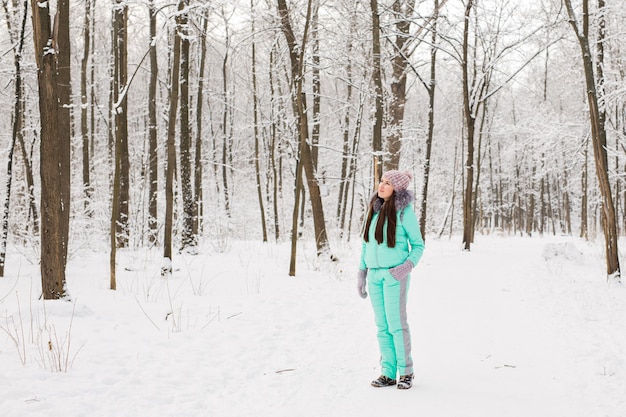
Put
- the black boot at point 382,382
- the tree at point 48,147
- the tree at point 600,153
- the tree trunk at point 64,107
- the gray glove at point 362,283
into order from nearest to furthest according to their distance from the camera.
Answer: the black boot at point 382,382 → the gray glove at point 362,283 → the tree at point 48,147 → the tree trunk at point 64,107 → the tree at point 600,153

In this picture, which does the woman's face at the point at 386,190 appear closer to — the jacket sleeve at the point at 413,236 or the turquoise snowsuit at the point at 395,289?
the turquoise snowsuit at the point at 395,289

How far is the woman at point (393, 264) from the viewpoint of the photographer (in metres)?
3.74

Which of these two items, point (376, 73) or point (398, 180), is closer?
point (398, 180)

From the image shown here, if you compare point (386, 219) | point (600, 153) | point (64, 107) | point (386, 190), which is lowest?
point (386, 219)

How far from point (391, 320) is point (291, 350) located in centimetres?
149

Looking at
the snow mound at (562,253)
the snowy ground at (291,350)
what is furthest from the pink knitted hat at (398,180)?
the snow mound at (562,253)

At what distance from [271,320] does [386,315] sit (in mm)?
→ 2413

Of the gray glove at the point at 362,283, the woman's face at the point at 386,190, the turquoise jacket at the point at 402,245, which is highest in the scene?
the woman's face at the point at 386,190

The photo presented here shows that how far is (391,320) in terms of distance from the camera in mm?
3762

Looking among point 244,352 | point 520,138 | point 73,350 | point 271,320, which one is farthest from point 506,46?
point 520,138

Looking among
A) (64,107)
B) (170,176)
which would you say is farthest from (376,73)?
(64,107)

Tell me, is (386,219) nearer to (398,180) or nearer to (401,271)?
(398,180)

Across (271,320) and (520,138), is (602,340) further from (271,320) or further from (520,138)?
(520,138)

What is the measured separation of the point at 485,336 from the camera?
5.28m
